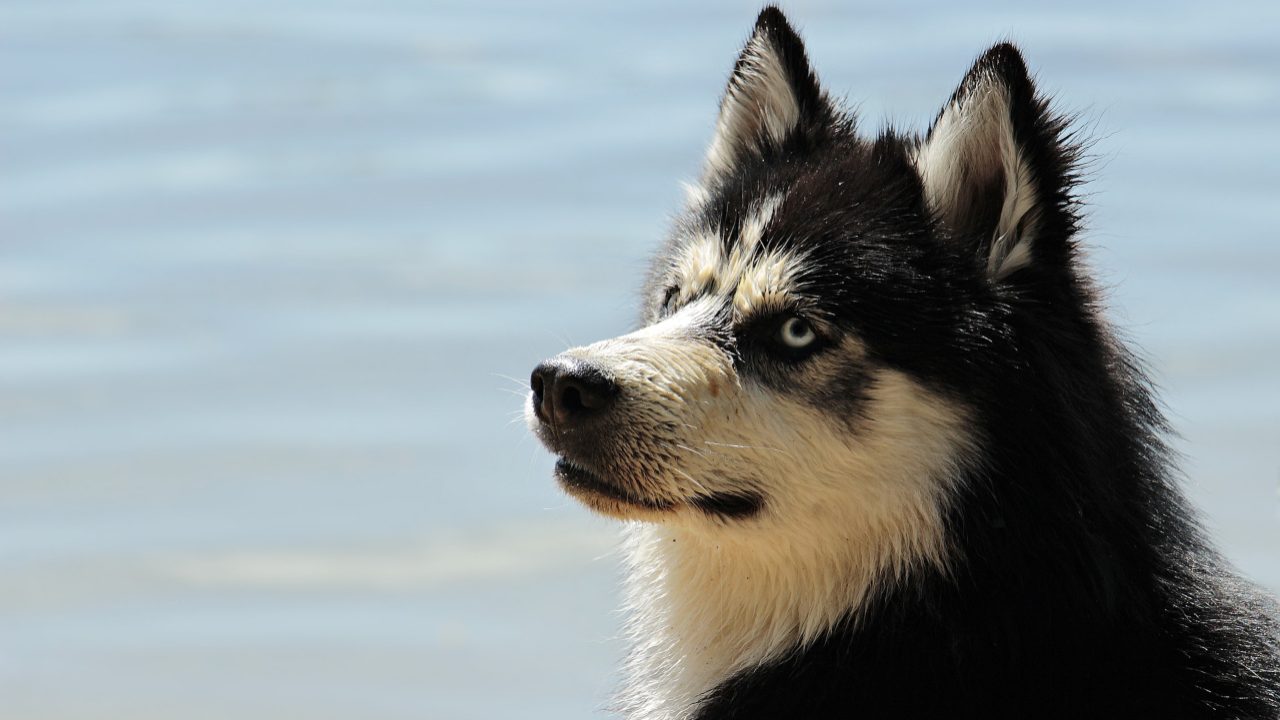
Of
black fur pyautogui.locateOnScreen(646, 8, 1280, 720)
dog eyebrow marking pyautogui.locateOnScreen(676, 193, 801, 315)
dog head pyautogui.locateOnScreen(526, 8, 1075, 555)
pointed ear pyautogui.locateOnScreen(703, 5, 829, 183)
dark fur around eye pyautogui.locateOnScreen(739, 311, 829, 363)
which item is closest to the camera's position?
black fur pyautogui.locateOnScreen(646, 8, 1280, 720)

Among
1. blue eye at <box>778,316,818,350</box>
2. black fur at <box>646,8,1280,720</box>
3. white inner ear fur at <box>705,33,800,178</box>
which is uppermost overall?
white inner ear fur at <box>705,33,800,178</box>

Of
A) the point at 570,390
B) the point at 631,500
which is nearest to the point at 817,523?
the point at 631,500

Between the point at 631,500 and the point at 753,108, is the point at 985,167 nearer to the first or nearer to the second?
the point at 753,108

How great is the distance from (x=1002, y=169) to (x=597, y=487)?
1.37 m

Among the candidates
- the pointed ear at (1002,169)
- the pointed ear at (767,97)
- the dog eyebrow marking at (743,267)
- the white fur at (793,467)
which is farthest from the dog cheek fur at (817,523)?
the pointed ear at (767,97)

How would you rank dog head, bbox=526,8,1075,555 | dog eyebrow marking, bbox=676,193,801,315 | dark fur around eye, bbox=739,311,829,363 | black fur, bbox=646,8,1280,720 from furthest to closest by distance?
dog eyebrow marking, bbox=676,193,801,315, dark fur around eye, bbox=739,311,829,363, dog head, bbox=526,8,1075,555, black fur, bbox=646,8,1280,720

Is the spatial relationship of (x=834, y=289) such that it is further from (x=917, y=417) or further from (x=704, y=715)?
(x=704, y=715)

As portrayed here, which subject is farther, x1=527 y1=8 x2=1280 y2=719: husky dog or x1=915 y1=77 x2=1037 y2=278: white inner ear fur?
x1=915 y1=77 x2=1037 y2=278: white inner ear fur

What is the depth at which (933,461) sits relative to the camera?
4.13 meters

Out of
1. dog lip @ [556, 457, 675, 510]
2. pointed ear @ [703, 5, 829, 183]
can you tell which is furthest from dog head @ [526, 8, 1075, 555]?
pointed ear @ [703, 5, 829, 183]

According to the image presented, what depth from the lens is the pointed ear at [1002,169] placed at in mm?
4184

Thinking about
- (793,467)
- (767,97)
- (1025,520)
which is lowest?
(1025,520)

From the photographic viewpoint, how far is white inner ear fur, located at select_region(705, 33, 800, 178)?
498 cm

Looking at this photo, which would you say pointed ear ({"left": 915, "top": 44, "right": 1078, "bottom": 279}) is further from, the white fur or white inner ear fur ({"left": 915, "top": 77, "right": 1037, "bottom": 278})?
the white fur
